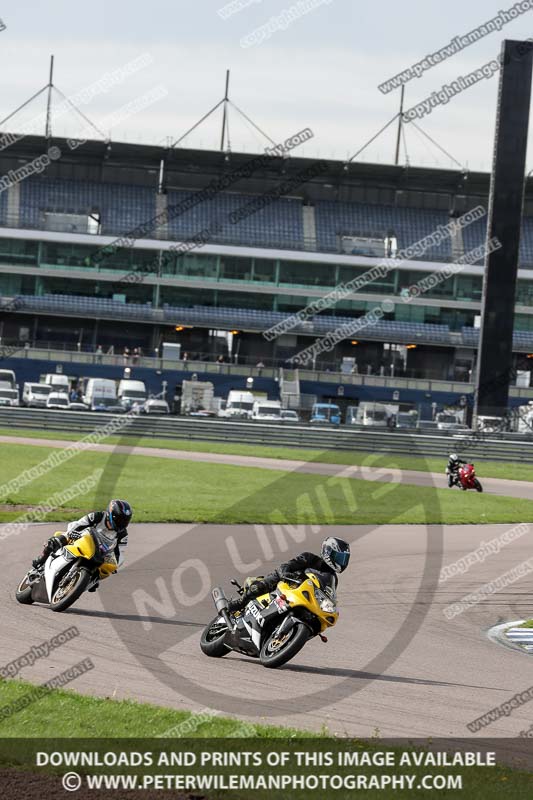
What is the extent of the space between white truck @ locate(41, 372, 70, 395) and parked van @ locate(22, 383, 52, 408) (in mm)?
1277

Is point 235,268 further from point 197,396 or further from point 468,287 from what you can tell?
point 468,287

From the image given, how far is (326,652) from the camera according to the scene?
11844mm

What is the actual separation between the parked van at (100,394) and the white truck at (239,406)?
5965mm

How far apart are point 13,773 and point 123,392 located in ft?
181

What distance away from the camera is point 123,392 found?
6216 centimetres

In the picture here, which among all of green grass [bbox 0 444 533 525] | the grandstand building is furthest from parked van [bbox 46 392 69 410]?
green grass [bbox 0 444 533 525]

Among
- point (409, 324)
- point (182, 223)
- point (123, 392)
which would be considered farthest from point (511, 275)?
point (182, 223)

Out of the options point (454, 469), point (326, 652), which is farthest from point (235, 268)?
point (326, 652)

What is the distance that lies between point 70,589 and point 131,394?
49556 millimetres

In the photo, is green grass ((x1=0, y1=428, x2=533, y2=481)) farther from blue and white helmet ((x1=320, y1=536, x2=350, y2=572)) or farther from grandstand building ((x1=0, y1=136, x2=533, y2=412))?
grandstand building ((x1=0, y1=136, x2=533, y2=412))

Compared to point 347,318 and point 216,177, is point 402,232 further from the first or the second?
point 216,177

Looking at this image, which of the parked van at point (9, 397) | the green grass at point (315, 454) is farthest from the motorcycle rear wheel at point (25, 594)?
the parked van at point (9, 397)

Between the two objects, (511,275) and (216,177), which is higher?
(216,177)

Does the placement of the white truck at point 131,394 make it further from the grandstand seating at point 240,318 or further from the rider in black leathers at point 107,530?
the rider in black leathers at point 107,530
